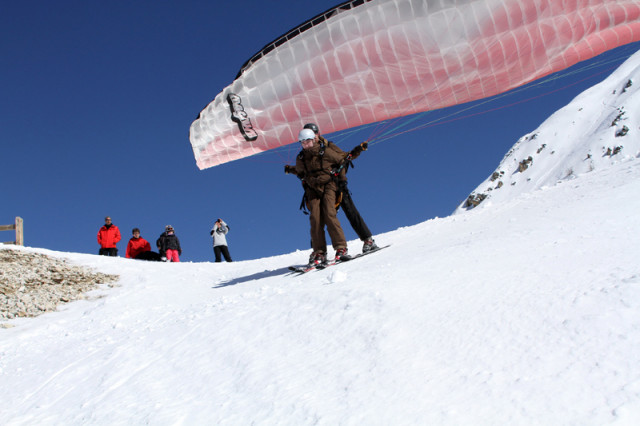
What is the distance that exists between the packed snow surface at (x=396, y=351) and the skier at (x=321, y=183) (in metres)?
1.86

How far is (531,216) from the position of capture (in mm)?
7016

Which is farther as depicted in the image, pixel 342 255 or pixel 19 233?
pixel 19 233

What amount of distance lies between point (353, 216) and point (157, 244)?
8.09m

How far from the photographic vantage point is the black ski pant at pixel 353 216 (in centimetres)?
753

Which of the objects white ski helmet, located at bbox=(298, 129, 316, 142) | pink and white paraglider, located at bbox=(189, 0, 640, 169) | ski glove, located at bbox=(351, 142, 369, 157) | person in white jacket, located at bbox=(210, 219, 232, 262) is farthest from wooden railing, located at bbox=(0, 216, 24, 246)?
ski glove, located at bbox=(351, 142, 369, 157)

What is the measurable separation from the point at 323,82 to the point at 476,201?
13457cm

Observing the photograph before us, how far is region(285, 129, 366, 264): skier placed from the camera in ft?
23.4

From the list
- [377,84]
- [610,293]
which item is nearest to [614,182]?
[377,84]

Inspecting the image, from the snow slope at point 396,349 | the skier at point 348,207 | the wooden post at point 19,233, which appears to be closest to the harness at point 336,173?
the skier at point 348,207

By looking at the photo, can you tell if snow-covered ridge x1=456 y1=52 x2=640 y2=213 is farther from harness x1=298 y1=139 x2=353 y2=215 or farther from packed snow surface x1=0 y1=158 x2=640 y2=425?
packed snow surface x1=0 y1=158 x2=640 y2=425

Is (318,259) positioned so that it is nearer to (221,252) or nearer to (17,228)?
(221,252)

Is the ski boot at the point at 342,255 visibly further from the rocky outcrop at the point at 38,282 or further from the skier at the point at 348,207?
the rocky outcrop at the point at 38,282

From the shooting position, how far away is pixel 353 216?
762 centimetres

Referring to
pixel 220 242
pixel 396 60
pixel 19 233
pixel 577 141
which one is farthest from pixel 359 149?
pixel 577 141
